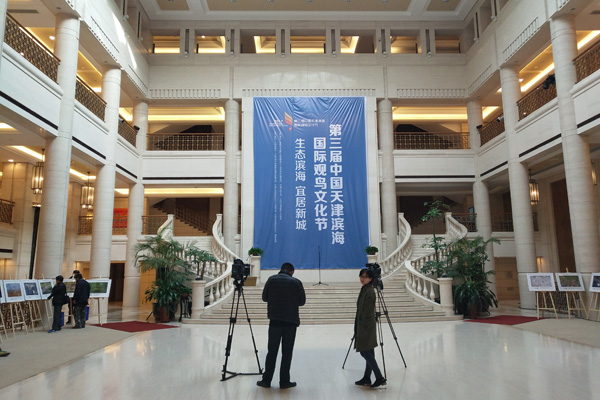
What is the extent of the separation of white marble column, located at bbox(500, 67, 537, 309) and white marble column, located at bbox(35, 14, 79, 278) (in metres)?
13.0

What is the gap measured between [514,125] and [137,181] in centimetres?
1357

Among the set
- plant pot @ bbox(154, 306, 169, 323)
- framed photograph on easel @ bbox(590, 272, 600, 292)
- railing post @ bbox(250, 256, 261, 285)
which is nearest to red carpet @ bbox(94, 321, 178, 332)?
plant pot @ bbox(154, 306, 169, 323)

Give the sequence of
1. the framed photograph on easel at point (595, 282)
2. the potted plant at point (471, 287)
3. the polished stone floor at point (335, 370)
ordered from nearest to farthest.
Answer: the polished stone floor at point (335, 370), the framed photograph on easel at point (595, 282), the potted plant at point (471, 287)

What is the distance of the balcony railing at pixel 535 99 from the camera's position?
13.1 meters

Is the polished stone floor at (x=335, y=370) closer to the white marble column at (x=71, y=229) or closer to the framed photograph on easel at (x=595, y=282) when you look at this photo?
the framed photograph on easel at (x=595, y=282)

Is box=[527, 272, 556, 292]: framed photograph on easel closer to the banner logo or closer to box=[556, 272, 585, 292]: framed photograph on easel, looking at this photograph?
box=[556, 272, 585, 292]: framed photograph on easel

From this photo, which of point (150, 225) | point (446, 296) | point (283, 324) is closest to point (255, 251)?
point (150, 225)

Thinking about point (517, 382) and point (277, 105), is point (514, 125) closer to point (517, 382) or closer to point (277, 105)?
point (277, 105)

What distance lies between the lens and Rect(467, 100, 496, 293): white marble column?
15.9 m

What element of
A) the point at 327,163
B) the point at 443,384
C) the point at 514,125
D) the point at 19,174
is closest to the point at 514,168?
the point at 514,125

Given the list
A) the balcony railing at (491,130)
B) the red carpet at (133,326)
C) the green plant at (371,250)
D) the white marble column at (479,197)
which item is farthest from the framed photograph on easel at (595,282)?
the red carpet at (133,326)

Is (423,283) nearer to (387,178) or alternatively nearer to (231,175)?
(387,178)

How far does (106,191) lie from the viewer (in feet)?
45.3

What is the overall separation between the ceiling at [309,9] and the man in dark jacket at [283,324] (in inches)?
578
